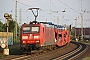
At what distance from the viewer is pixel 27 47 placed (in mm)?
25328

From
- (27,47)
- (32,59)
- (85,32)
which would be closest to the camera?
(32,59)

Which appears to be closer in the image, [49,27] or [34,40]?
[34,40]

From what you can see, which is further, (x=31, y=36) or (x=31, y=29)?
(x=31, y=29)

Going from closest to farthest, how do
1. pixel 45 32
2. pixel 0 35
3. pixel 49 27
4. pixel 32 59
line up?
pixel 32 59 → pixel 45 32 → pixel 49 27 → pixel 0 35

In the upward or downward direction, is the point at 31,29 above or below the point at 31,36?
above

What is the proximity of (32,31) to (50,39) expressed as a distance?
5387 mm

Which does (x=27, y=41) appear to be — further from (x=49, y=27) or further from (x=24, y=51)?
(x=49, y=27)

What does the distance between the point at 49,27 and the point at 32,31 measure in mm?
4636

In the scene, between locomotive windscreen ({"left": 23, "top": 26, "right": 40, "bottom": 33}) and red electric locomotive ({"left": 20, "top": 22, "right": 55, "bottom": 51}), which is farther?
locomotive windscreen ({"left": 23, "top": 26, "right": 40, "bottom": 33})

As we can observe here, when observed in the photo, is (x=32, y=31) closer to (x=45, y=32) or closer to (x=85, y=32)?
(x=45, y=32)

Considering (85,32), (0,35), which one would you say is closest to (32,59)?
(0,35)

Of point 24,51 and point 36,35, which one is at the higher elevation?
point 36,35

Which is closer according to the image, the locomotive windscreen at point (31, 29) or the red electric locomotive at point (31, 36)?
the red electric locomotive at point (31, 36)

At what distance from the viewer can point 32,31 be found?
25953mm
